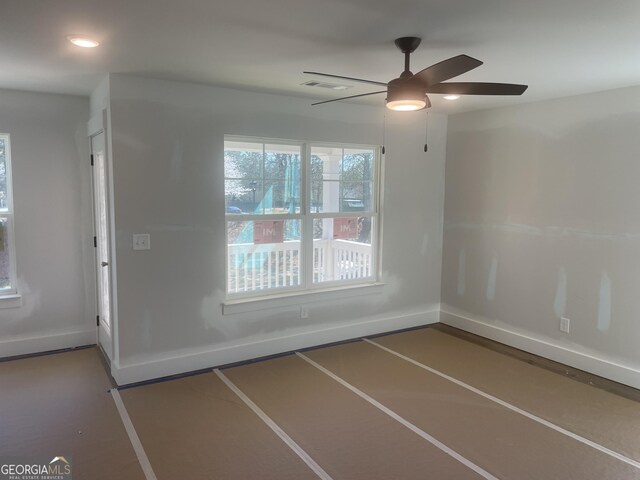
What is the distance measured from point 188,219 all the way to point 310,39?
1.93 meters

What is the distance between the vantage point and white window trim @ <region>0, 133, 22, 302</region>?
412 cm

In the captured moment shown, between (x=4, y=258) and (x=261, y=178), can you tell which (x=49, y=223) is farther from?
(x=261, y=178)

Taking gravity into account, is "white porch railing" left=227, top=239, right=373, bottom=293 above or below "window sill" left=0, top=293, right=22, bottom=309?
above

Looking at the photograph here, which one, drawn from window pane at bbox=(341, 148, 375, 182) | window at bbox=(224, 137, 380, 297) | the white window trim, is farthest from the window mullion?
the white window trim

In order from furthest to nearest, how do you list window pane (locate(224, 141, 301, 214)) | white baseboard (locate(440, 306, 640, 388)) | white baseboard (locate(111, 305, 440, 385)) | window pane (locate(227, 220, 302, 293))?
window pane (locate(227, 220, 302, 293)) < window pane (locate(224, 141, 301, 214)) < white baseboard (locate(440, 306, 640, 388)) < white baseboard (locate(111, 305, 440, 385))

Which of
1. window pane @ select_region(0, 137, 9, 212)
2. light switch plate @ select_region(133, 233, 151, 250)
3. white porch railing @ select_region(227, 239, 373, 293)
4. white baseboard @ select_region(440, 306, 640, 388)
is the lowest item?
white baseboard @ select_region(440, 306, 640, 388)

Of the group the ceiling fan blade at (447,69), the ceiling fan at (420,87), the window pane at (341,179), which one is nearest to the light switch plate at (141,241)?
the window pane at (341,179)

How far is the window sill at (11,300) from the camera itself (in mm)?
4141

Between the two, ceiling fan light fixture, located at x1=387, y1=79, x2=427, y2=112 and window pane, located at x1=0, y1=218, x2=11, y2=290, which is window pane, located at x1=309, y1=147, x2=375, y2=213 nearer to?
ceiling fan light fixture, located at x1=387, y1=79, x2=427, y2=112

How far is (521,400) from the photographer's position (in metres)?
3.52

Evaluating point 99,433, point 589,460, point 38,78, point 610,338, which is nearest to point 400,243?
point 610,338

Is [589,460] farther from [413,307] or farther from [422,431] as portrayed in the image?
[413,307]

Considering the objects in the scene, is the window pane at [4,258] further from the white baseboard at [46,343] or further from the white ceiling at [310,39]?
the white ceiling at [310,39]

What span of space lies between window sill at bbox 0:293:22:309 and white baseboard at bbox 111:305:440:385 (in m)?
1.24
